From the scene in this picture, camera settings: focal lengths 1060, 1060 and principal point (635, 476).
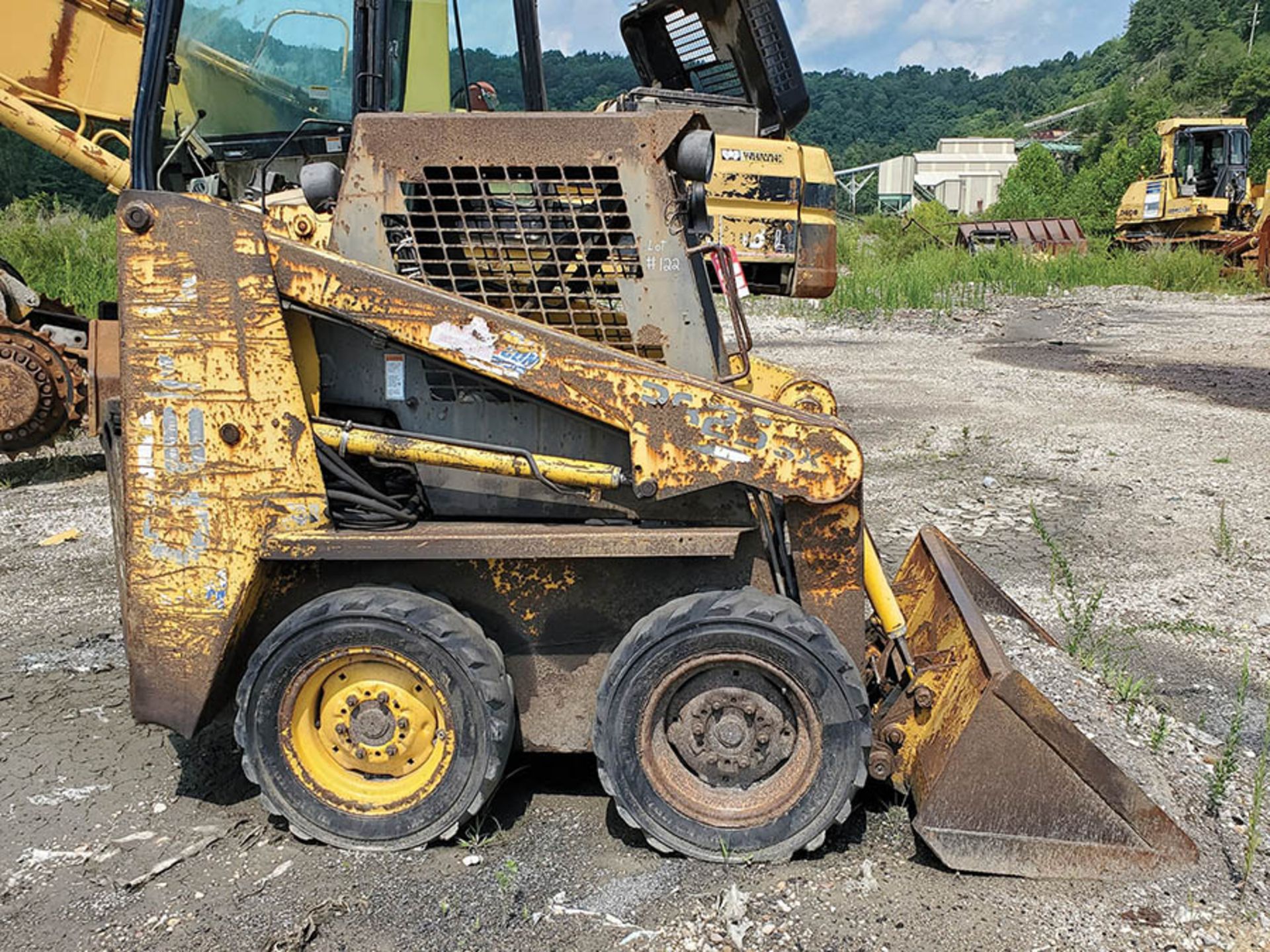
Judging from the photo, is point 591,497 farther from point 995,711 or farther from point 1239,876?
point 1239,876

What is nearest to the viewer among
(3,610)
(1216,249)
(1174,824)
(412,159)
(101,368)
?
(1174,824)

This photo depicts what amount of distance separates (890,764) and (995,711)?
40cm

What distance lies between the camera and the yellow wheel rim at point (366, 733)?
113 inches

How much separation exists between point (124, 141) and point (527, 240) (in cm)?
580

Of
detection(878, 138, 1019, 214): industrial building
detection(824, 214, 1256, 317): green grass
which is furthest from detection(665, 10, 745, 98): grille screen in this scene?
detection(878, 138, 1019, 214): industrial building

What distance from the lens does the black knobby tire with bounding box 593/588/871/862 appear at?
2758mm

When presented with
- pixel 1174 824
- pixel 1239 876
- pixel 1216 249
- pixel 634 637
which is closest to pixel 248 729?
pixel 634 637

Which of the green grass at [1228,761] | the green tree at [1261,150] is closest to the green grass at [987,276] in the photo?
the green grass at [1228,761]

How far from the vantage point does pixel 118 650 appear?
4426 millimetres

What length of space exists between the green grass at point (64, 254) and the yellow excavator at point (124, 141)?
2.71 m

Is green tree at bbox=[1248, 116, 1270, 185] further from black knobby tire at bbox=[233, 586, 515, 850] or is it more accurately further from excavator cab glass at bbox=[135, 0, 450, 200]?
black knobby tire at bbox=[233, 586, 515, 850]

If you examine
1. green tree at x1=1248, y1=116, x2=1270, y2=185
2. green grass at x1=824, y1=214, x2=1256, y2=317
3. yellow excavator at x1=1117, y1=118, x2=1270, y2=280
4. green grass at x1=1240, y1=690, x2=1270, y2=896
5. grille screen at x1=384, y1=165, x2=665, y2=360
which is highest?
green tree at x1=1248, y1=116, x2=1270, y2=185

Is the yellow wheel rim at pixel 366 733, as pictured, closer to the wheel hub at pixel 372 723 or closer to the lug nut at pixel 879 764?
the wheel hub at pixel 372 723

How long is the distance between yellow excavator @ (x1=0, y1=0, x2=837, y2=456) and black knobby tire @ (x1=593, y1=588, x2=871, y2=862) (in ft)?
12.0
